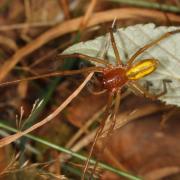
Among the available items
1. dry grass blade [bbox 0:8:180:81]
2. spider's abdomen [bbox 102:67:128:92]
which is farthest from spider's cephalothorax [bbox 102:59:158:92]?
dry grass blade [bbox 0:8:180:81]

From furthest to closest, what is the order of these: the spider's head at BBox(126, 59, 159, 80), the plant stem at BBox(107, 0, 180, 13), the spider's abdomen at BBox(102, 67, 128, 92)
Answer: the plant stem at BBox(107, 0, 180, 13) → the spider's abdomen at BBox(102, 67, 128, 92) → the spider's head at BBox(126, 59, 159, 80)

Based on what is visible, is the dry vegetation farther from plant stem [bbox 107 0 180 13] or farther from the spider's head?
the spider's head

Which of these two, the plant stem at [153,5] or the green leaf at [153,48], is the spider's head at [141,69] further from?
the plant stem at [153,5]

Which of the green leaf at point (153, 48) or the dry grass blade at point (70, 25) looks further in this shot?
the dry grass blade at point (70, 25)

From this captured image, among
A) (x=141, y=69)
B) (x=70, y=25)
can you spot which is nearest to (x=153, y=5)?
(x=70, y=25)

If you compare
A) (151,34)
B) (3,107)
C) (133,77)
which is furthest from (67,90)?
(151,34)

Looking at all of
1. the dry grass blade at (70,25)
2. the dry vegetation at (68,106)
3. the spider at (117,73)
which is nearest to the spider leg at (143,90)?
the spider at (117,73)

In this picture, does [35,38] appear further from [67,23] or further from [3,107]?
[3,107]
